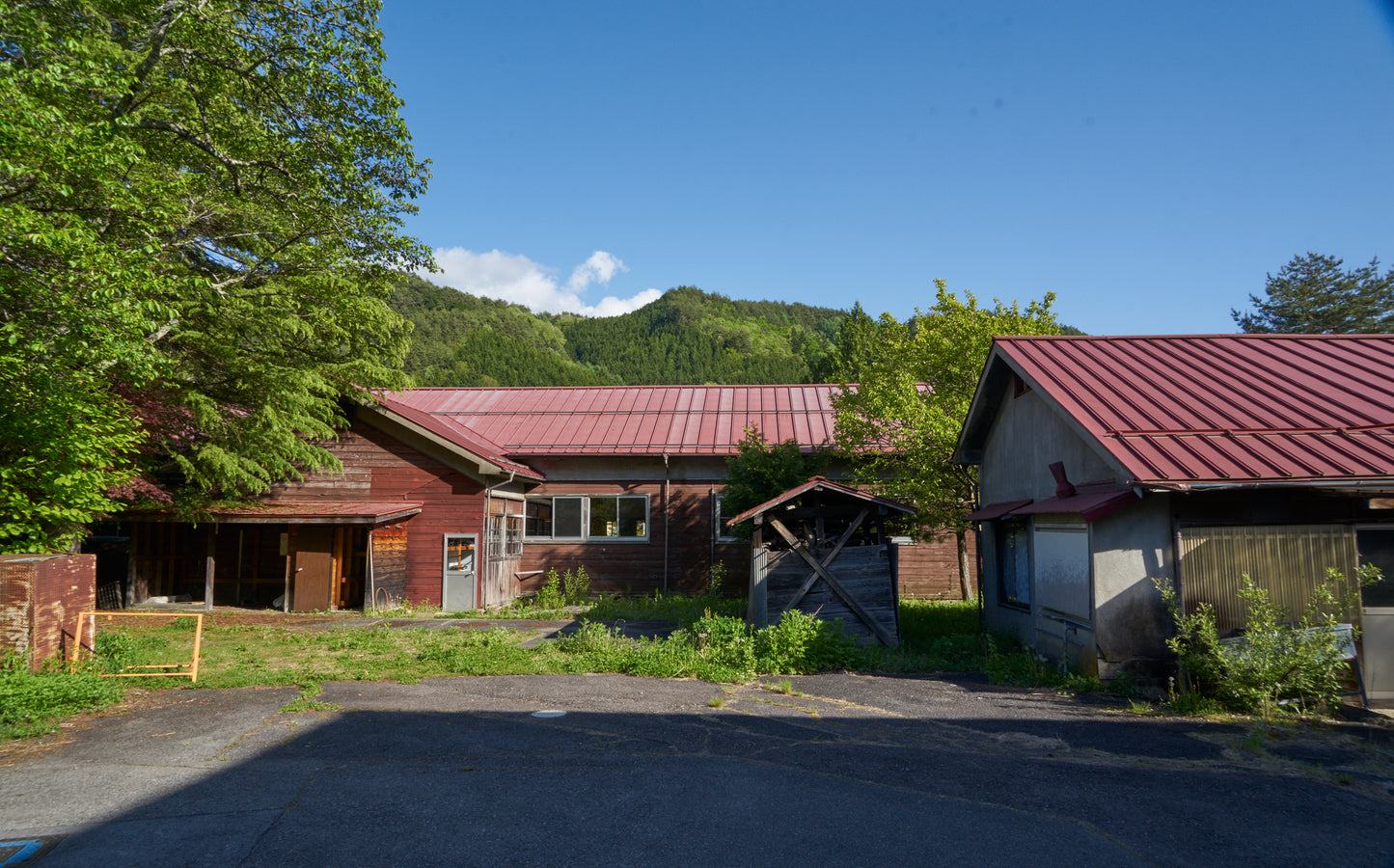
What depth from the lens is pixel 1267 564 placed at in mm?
9266

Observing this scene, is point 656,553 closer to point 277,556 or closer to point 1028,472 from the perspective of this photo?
point 277,556

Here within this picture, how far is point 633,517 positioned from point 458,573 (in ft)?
16.5

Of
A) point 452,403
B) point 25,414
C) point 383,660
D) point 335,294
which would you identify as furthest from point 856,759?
point 452,403

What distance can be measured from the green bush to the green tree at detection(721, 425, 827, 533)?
9353 mm

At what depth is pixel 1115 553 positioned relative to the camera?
9.58m

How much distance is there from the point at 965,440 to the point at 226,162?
14.9m

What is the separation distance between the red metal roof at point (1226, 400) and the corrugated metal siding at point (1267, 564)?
0.87 meters

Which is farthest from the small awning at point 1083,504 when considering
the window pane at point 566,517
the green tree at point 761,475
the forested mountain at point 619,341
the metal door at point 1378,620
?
the forested mountain at point 619,341

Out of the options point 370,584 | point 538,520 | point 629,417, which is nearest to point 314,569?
point 370,584

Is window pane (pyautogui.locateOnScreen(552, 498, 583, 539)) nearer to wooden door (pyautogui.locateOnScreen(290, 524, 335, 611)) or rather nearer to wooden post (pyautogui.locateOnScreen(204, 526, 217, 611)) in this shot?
wooden door (pyautogui.locateOnScreen(290, 524, 335, 611))

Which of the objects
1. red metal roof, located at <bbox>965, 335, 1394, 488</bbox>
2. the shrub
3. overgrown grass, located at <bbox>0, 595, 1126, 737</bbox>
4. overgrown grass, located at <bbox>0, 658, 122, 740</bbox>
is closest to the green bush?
overgrown grass, located at <bbox>0, 595, 1126, 737</bbox>

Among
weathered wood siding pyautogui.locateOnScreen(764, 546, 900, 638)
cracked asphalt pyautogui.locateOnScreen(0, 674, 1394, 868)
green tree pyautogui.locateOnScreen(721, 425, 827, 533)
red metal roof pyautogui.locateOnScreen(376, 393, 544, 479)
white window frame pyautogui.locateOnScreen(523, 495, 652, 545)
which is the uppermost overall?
red metal roof pyautogui.locateOnScreen(376, 393, 544, 479)

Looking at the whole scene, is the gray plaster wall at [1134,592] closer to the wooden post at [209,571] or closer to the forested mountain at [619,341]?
the wooden post at [209,571]

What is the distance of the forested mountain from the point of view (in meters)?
72.9
